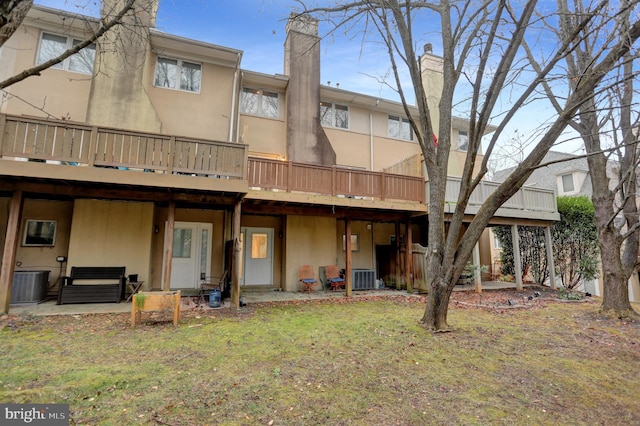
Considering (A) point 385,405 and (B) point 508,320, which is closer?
(A) point 385,405

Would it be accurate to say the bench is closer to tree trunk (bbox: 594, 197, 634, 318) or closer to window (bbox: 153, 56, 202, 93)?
window (bbox: 153, 56, 202, 93)

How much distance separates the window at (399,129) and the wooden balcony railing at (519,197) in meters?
4.14

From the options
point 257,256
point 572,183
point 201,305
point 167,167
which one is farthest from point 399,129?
point 572,183

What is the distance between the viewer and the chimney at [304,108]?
39.4 ft

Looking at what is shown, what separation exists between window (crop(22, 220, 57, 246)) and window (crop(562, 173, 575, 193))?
2872 centimetres

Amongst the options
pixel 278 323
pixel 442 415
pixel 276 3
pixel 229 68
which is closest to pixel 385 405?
pixel 442 415

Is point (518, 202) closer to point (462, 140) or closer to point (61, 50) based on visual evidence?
point (462, 140)

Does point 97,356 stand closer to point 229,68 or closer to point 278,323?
point 278,323

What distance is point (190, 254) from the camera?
10477 millimetres

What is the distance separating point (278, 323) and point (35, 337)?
13.9 feet

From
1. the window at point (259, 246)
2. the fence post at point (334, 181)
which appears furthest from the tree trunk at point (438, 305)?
the window at point (259, 246)

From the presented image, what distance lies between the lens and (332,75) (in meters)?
13.1

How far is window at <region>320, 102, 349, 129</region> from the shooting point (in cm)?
1335

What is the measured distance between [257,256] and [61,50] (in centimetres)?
929
